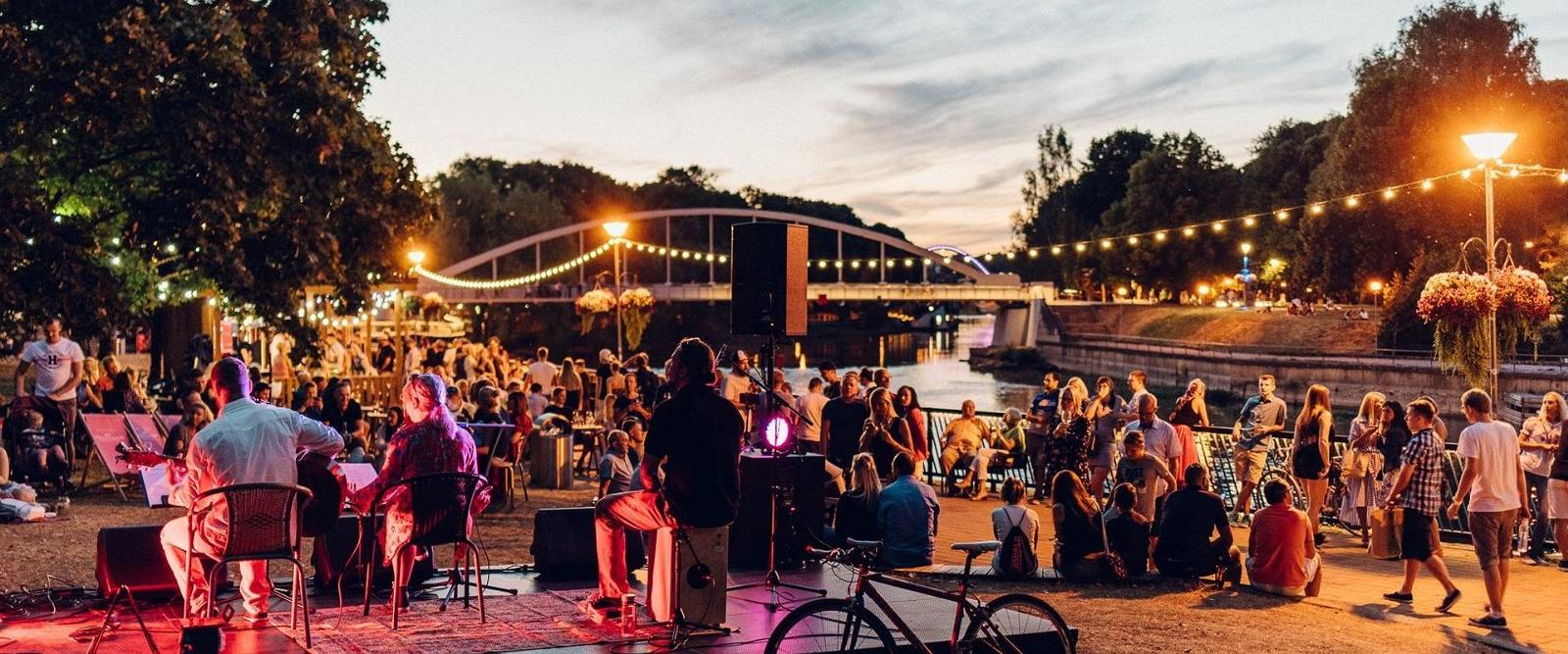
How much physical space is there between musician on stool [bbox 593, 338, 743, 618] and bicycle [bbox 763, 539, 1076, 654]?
2.43 feet

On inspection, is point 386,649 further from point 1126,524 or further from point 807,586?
point 1126,524

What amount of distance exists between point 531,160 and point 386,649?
101 metres

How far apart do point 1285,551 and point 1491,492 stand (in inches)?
61.0

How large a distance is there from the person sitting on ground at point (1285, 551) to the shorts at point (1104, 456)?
3942 mm

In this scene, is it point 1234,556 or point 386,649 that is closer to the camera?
point 386,649

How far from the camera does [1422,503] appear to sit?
30.8 feet

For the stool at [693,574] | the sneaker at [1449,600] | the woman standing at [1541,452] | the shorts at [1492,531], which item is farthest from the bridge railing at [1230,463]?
the stool at [693,574]

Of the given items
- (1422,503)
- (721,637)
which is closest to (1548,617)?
(1422,503)

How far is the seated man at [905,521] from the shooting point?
10.5m

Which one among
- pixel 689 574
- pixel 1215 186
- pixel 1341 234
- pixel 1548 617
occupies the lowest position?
pixel 1548 617

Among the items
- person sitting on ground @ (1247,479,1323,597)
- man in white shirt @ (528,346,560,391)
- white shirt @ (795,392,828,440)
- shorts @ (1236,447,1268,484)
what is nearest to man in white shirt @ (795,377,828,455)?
white shirt @ (795,392,828,440)

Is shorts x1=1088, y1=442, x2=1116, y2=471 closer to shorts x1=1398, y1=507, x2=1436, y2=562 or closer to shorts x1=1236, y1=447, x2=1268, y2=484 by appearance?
shorts x1=1236, y1=447, x2=1268, y2=484

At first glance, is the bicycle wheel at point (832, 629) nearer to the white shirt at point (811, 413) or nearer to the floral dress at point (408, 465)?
the floral dress at point (408, 465)

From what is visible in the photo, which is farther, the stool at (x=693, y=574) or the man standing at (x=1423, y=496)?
the man standing at (x=1423, y=496)
